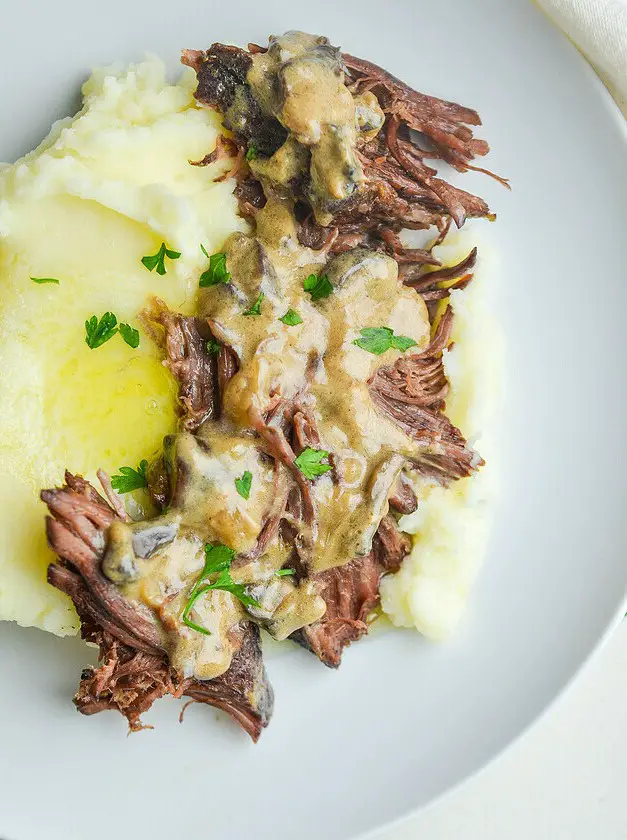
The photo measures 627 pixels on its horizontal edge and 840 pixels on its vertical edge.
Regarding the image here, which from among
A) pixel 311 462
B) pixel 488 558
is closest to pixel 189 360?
pixel 311 462

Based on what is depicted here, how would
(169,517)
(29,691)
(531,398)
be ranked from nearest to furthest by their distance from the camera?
(169,517) → (29,691) → (531,398)

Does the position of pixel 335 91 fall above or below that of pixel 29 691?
above

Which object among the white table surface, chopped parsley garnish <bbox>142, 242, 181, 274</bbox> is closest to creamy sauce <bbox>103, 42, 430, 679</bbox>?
chopped parsley garnish <bbox>142, 242, 181, 274</bbox>

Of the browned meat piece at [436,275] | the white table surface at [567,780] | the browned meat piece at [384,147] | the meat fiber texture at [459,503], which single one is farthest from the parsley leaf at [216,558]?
the white table surface at [567,780]

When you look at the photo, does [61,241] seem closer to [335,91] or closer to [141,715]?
[335,91]

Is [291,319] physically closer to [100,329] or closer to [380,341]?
[380,341]

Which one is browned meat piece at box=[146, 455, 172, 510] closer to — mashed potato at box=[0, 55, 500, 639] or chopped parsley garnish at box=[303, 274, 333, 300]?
mashed potato at box=[0, 55, 500, 639]

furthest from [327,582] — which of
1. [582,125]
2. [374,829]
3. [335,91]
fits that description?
[582,125]
